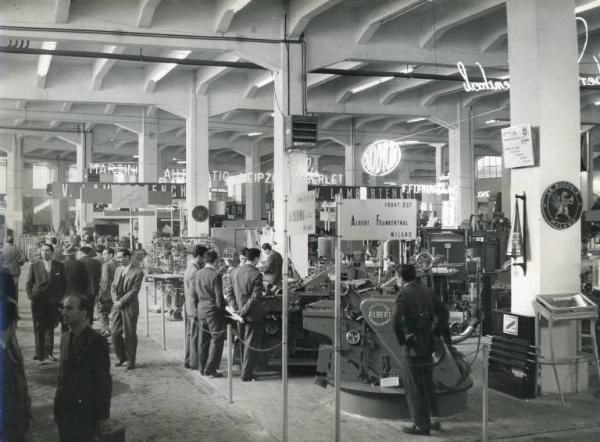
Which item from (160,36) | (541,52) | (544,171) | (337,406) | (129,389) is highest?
(160,36)

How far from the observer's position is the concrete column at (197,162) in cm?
1947

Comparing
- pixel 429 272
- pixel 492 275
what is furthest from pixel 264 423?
pixel 492 275

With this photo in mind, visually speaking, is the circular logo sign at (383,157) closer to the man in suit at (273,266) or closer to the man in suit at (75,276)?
the man in suit at (273,266)

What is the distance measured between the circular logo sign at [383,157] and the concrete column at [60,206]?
24.1 m

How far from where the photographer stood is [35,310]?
9016mm

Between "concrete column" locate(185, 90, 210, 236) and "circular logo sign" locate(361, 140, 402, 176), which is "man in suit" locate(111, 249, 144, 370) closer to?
"circular logo sign" locate(361, 140, 402, 176)

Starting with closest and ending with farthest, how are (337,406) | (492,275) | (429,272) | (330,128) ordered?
(337,406) < (429,272) < (492,275) < (330,128)

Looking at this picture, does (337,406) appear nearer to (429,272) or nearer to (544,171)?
(544,171)

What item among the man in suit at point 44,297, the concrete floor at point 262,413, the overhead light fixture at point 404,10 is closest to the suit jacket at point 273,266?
the concrete floor at point 262,413

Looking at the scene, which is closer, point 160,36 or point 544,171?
point 544,171

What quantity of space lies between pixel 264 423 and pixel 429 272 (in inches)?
203

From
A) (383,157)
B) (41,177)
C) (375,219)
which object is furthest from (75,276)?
(41,177)

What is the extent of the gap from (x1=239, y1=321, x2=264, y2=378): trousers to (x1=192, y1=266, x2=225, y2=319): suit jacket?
449 mm

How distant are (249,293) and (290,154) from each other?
5.60m
